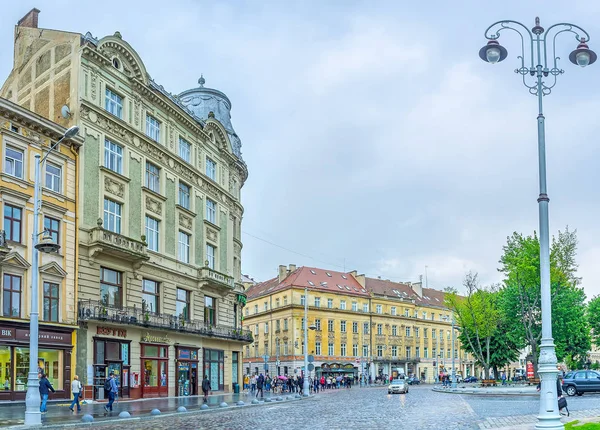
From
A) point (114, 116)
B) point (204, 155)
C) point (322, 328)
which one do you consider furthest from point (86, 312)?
point (322, 328)

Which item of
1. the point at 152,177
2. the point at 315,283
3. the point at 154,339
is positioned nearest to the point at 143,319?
the point at 154,339

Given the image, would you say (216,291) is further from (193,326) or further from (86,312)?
(86,312)

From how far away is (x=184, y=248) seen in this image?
46.2 metres

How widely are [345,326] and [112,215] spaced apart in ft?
209

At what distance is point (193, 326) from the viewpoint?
149 ft

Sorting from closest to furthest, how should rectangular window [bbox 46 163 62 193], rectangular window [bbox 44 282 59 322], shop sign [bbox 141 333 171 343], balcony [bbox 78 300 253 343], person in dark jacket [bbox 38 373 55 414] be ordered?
person in dark jacket [bbox 38 373 55 414] → rectangular window [bbox 44 282 59 322] → rectangular window [bbox 46 163 62 193] → balcony [bbox 78 300 253 343] → shop sign [bbox 141 333 171 343]

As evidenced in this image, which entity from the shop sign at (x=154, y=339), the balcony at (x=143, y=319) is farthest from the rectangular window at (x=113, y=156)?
the shop sign at (x=154, y=339)

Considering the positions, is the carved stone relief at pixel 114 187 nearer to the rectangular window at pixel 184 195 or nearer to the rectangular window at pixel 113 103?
the rectangular window at pixel 113 103

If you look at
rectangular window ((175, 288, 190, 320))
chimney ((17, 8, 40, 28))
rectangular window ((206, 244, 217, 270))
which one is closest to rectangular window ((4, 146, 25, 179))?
chimney ((17, 8, 40, 28))

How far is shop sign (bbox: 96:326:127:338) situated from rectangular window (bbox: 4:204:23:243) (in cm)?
682

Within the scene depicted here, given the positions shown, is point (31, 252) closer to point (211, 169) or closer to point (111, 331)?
point (111, 331)

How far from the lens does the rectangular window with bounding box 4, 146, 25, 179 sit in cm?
3134

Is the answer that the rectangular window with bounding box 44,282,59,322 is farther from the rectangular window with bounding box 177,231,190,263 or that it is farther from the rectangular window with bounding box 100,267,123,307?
the rectangular window with bounding box 177,231,190,263

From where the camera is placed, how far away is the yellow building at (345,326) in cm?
9219
